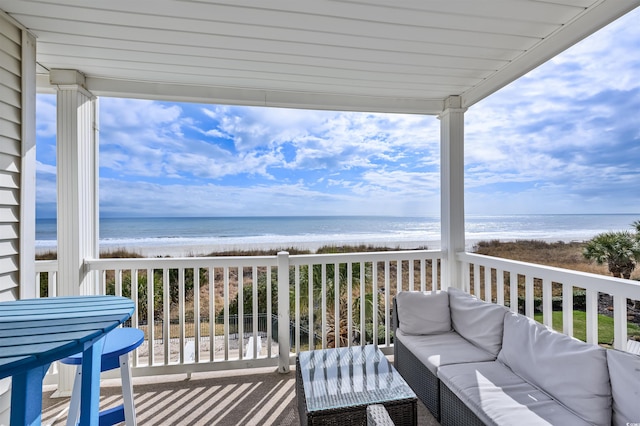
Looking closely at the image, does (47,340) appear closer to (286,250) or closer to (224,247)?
(286,250)

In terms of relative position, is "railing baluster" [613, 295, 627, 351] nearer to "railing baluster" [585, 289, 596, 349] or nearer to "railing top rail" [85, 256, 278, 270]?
"railing baluster" [585, 289, 596, 349]

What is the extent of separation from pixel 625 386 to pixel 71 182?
3.79 meters

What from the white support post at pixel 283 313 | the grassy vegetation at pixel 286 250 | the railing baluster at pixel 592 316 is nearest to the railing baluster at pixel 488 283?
the railing baluster at pixel 592 316

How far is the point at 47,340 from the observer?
103 cm

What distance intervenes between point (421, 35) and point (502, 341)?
2.20 m


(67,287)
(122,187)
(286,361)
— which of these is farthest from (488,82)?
(122,187)

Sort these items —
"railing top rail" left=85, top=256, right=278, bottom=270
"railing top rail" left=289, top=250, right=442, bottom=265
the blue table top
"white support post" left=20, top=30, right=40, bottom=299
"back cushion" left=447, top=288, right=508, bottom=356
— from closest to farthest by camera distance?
1. the blue table top
2. "white support post" left=20, top=30, right=40, bottom=299
3. "back cushion" left=447, top=288, right=508, bottom=356
4. "railing top rail" left=85, top=256, right=278, bottom=270
5. "railing top rail" left=289, top=250, right=442, bottom=265

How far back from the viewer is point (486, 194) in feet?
44.8

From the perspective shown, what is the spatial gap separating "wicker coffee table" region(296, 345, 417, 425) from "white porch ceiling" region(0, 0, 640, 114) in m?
2.26

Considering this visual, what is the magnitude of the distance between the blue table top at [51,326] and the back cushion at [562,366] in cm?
213

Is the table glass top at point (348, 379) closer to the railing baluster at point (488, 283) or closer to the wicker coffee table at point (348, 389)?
the wicker coffee table at point (348, 389)

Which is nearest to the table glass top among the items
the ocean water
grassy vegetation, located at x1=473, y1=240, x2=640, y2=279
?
grassy vegetation, located at x1=473, y1=240, x2=640, y2=279

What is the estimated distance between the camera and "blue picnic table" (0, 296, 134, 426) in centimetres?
95

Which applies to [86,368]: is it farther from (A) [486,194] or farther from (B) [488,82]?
(A) [486,194]
